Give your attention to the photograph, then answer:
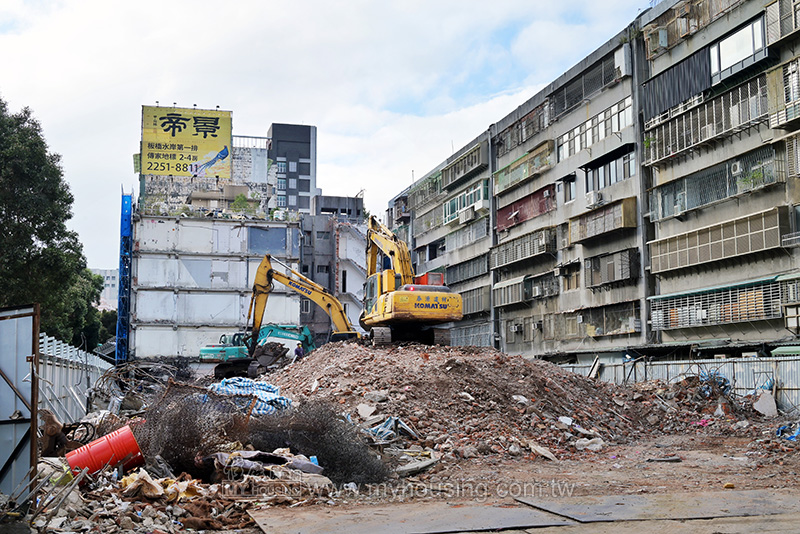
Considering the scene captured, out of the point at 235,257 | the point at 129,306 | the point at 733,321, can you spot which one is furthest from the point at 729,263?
the point at 129,306

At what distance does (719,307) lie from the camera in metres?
27.3

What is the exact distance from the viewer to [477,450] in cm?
1429

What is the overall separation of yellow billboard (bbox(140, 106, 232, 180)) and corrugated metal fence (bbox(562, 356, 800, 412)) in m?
30.6

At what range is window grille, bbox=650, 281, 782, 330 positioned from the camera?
2508 cm

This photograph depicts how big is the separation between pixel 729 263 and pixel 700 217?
2336 millimetres

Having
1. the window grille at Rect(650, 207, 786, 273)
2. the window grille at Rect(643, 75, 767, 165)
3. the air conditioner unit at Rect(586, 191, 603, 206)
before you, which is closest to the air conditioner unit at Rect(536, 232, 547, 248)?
the air conditioner unit at Rect(586, 191, 603, 206)

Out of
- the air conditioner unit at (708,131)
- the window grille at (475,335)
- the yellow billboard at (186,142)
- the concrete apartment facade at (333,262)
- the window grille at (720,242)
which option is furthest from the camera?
the concrete apartment facade at (333,262)

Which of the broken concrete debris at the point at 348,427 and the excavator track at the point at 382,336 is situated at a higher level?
the excavator track at the point at 382,336

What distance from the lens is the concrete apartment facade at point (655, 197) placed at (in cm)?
2512

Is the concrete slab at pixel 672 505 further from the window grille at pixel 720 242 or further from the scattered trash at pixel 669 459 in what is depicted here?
the window grille at pixel 720 242

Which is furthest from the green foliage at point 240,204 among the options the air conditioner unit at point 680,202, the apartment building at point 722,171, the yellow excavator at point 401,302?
the air conditioner unit at point 680,202

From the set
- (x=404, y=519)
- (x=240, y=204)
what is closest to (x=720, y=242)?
(x=404, y=519)

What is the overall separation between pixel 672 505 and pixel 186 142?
4385 cm

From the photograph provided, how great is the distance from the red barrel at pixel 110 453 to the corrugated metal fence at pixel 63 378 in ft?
11.5
